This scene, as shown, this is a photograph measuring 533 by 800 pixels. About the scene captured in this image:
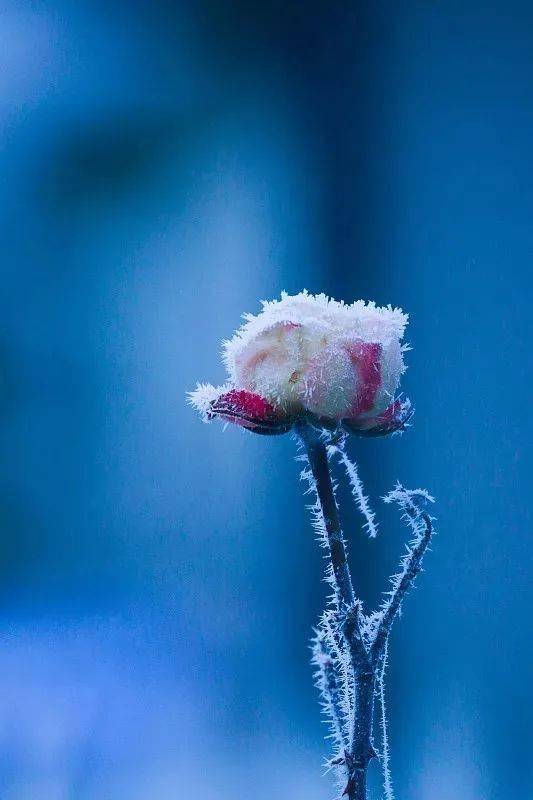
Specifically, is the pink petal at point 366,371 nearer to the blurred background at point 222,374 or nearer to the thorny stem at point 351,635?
the thorny stem at point 351,635

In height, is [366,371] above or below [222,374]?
below

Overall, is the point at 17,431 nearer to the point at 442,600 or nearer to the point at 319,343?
the point at 442,600

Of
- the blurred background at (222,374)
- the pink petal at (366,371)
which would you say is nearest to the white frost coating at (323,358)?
the pink petal at (366,371)

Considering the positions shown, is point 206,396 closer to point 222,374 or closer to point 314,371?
point 314,371

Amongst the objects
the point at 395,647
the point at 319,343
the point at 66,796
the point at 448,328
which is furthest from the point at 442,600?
the point at 319,343

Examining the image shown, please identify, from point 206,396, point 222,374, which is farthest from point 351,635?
point 222,374

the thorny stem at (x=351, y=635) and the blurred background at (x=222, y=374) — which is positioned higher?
the blurred background at (x=222, y=374)
